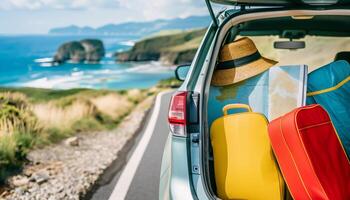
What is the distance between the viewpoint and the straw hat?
4098 mm

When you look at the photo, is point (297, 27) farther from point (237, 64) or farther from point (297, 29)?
point (237, 64)

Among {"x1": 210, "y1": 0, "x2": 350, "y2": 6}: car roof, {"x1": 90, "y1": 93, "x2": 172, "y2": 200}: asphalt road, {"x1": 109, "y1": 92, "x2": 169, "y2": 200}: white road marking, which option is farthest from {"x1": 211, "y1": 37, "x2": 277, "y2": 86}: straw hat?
{"x1": 109, "y1": 92, "x2": 169, "y2": 200}: white road marking

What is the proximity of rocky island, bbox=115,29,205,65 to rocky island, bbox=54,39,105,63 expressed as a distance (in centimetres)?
879

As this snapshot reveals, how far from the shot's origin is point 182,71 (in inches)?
205

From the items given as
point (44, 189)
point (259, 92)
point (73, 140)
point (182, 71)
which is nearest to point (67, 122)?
point (73, 140)

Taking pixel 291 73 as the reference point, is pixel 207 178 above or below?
below

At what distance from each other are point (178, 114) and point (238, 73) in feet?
2.49

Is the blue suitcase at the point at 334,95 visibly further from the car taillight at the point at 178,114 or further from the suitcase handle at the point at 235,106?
the car taillight at the point at 178,114

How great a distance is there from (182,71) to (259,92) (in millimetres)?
1241

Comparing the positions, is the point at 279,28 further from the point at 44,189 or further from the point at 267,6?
the point at 44,189

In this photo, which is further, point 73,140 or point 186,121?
point 73,140

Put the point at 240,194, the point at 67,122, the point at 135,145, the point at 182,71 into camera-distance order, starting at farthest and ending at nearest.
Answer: the point at 67,122 < the point at 135,145 < the point at 182,71 < the point at 240,194

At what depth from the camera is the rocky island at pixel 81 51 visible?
3932 inches

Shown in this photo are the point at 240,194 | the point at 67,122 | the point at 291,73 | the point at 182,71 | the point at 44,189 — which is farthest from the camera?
the point at 67,122
